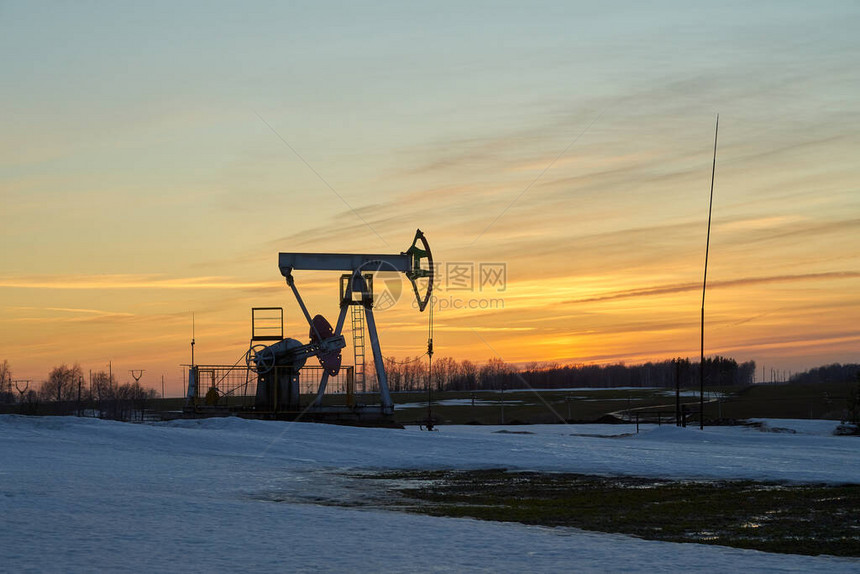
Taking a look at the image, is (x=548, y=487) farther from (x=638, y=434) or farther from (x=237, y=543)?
(x=638, y=434)

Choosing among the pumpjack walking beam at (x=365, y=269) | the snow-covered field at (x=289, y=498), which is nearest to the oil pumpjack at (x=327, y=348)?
the pumpjack walking beam at (x=365, y=269)

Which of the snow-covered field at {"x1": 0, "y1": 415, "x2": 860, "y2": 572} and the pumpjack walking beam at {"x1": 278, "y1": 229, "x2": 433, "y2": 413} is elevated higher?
A: the pumpjack walking beam at {"x1": 278, "y1": 229, "x2": 433, "y2": 413}

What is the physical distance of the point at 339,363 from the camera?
33.9m

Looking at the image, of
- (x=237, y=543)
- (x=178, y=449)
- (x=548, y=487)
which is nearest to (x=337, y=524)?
(x=237, y=543)

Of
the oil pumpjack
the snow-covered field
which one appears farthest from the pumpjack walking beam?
the snow-covered field

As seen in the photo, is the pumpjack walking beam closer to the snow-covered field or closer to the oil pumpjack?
the oil pumpjack

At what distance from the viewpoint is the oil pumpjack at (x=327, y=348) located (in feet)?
109

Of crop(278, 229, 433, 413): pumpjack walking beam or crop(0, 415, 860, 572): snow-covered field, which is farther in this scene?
crop(278, 229, 433, 413): pumpjack walking beam

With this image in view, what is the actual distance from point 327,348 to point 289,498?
64.4 feet

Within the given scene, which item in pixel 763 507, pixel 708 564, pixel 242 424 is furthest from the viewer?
pixel 242 424

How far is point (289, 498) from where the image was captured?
46.0 feet

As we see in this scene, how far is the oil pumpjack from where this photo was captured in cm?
3316

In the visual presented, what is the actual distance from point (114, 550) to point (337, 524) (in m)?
2.93

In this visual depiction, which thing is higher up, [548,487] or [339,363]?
[339,363]
